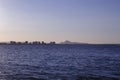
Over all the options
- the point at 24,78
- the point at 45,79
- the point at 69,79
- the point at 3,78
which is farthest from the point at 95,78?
the point at 3,78

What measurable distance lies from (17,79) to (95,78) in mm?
10590

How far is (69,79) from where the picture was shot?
1330 inches

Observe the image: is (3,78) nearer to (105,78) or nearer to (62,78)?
(62,78)

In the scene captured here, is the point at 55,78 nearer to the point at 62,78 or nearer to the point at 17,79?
the point at 62,78

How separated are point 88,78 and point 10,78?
1044 centimetres

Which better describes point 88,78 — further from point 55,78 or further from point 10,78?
point 10,78

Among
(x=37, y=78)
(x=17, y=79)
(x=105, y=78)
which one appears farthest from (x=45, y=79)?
(x=105, y=78)

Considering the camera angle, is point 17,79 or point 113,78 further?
point 113,78

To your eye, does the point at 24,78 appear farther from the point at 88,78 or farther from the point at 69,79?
the point at 88,78

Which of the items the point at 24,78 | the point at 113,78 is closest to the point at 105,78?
the point at 113,78

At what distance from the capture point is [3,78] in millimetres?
33438

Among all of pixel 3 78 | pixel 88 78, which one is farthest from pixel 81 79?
pixel 3 78

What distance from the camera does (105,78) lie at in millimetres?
35562

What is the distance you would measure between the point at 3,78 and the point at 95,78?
1239 centimetres
